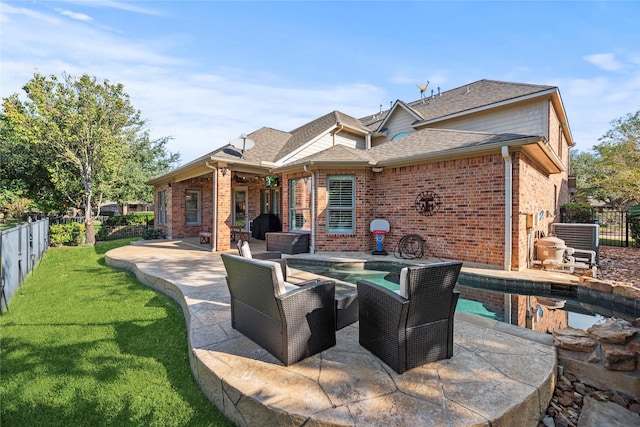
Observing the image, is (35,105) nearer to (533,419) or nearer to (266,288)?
(266,288)

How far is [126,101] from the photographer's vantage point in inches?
508

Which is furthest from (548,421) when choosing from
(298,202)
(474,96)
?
(474,96)

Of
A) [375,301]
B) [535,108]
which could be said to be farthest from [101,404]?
[535,108]

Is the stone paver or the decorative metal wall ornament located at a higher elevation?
the decorative metal wall ornament

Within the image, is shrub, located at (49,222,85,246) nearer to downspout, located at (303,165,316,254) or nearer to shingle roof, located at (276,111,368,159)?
shingle roof, located at (276,111,368,159)

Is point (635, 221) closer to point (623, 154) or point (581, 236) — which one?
point (581, 236)

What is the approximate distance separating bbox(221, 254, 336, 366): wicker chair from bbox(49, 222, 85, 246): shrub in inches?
521

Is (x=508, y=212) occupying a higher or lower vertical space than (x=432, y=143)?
lower

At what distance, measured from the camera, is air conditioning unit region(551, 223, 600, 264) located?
802cm

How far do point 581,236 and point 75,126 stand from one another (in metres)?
18.4

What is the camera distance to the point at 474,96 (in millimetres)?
12758

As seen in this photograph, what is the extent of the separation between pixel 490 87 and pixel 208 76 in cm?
1166

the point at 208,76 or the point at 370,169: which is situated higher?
the point at 208,76

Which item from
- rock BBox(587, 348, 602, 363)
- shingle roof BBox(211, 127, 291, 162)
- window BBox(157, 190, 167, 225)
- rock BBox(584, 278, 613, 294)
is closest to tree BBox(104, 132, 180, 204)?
window BBox(157, 190, 167, 225)
